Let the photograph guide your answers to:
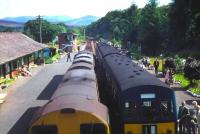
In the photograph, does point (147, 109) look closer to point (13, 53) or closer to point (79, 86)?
point (79, 86)

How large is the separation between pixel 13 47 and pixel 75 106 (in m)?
28.1

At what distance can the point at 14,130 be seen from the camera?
2008 centimetres

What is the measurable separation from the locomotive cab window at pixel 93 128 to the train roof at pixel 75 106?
27cm

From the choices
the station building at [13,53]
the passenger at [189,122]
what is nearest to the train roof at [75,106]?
the passenger at [189,122]

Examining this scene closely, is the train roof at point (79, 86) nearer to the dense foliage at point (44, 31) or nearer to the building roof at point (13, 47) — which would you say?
the building roof at point (13, 47)

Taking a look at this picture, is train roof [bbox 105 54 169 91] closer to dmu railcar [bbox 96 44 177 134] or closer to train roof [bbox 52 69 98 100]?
dmu railcar [bbox 96 44 177 134]

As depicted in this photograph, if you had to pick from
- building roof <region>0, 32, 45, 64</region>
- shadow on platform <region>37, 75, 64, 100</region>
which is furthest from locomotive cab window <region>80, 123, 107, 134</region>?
building roof <region>0, 32, 45, 64</region>

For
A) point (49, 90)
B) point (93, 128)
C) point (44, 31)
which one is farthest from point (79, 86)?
point (44, 31)

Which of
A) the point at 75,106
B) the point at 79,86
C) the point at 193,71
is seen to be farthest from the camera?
the point at 193,71

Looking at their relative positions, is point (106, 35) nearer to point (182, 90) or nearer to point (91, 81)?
point (182, 90)

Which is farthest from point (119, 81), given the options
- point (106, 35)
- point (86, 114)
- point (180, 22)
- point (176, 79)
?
point (106, 35)

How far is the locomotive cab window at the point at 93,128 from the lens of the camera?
12977 mm

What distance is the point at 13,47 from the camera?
131 feet

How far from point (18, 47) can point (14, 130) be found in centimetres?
2254
